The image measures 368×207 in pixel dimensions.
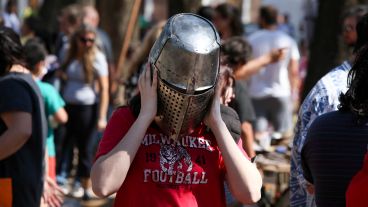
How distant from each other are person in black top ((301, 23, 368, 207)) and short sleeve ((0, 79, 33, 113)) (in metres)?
1.48

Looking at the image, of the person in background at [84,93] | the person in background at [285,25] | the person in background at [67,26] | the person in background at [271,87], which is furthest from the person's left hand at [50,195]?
the person in background at [285,25]

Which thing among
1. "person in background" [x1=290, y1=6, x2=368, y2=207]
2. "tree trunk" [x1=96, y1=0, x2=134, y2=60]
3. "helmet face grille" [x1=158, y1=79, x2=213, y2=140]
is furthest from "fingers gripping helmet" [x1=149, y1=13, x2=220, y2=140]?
"tree trunk" [x1=96, y1=0, x2=134, y2=60]

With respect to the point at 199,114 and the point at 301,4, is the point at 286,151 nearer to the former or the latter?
the point at 199,114

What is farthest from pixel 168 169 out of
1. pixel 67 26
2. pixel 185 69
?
pixel 67 26

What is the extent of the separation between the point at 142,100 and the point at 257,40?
271 inches

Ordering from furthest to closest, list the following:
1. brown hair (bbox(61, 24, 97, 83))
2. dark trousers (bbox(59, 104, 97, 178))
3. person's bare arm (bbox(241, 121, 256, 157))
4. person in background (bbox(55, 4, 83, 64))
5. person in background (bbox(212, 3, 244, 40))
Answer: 1. person in background (bbox(55, 4, 83, 64))
2. dark trousers (bbox(59, 104, 97, 178))
3. person in background (bbox(212, 3, 244, 40))
4. brown hair (bbox(61, 24, 97, 83))
5. person's bare arm (bbox(241, 121, 256, 157))

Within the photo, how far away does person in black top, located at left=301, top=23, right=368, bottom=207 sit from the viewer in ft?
11.3

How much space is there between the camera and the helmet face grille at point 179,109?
3188 mm

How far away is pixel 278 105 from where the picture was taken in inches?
394

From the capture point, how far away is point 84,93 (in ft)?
28.8

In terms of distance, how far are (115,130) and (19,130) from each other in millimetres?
1179

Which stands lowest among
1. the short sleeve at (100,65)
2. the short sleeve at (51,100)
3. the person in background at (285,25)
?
the short sleeve at (51,100)

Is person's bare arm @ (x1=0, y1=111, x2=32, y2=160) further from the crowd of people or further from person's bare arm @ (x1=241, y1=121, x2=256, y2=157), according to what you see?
person's bare arm @ (x1=241, y1=121, x2=256, y2=157)

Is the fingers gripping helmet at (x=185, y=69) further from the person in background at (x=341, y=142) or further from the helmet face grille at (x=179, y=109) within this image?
the person in background at (x=341, y=142)
